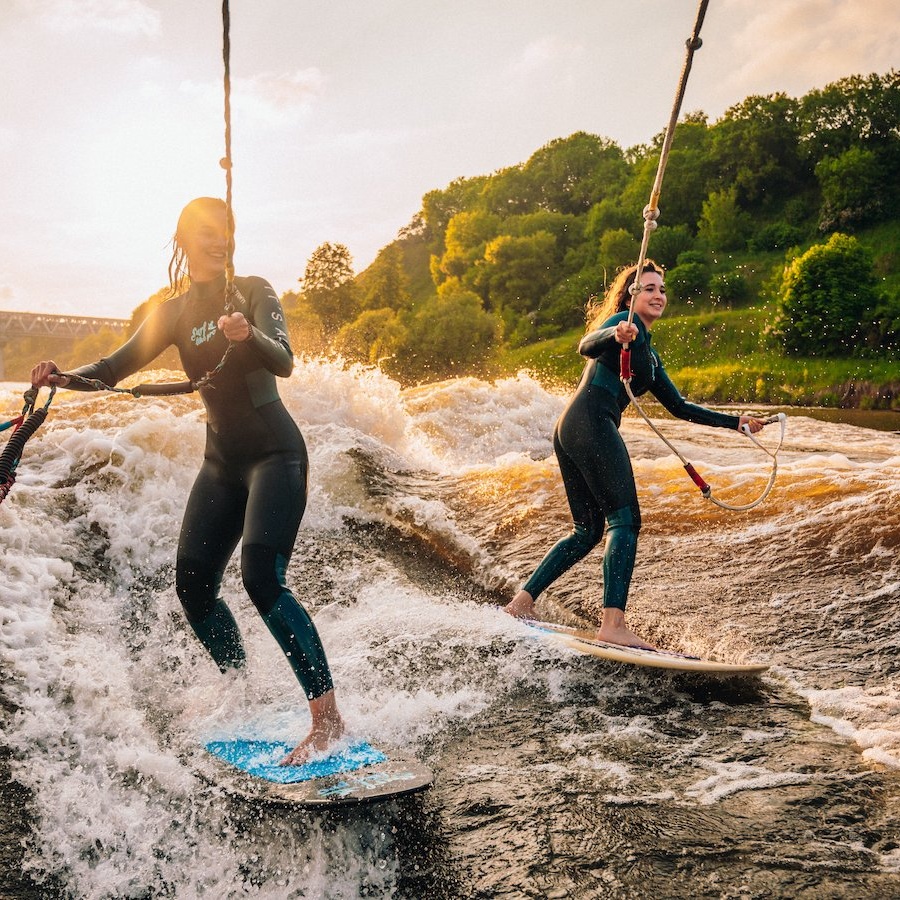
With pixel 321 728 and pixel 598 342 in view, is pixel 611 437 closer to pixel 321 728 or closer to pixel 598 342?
pixel 598 342

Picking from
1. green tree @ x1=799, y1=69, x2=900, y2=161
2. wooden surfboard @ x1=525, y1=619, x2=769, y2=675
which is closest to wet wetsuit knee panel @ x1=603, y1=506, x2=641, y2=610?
wooden surfboard @ x1=525, y1=619, x2=769, y2=675

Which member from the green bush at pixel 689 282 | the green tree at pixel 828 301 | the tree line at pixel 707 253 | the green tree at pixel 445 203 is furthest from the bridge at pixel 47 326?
the green tree at pixel 828 301

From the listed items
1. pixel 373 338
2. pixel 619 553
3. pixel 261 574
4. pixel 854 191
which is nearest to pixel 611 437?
pixel 619 553

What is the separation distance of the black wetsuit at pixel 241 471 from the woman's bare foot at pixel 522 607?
6.96 ft

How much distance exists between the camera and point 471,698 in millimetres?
4969

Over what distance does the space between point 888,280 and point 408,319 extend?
29672 mm

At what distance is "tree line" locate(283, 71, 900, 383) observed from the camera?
126ft

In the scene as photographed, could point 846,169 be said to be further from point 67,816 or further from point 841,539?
point 67,816

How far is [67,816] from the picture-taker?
144 inches

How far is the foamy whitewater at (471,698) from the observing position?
334 cm

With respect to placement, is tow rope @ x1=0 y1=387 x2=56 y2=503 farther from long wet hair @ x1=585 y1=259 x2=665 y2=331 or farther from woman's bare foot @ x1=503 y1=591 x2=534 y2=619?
long wet hair @ x1=585 y1=259 x2=665 y2=331

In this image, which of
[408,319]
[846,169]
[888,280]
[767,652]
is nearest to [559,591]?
[767,652]

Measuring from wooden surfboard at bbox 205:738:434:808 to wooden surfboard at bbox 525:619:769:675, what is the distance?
5.42ft

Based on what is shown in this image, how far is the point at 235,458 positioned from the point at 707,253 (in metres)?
64.5
